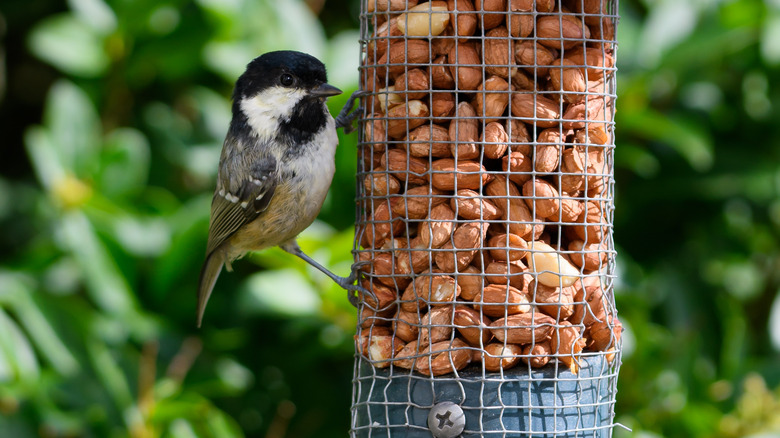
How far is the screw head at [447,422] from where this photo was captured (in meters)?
1.64

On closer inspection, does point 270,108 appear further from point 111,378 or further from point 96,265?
point 111,378

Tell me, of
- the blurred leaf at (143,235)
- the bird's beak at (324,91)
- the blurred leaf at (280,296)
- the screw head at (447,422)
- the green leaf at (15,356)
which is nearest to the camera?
the screw head at (447,422)

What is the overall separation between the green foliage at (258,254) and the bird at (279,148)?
0.73ft

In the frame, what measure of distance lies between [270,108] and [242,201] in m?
0.32

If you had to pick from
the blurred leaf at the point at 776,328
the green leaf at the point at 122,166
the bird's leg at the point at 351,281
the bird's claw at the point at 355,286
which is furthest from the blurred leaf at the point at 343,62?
the blurred leaf at the point at 776,328

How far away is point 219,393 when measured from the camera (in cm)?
276

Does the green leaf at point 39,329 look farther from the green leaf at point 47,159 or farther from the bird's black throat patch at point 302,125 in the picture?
the bird's black throat patch at point 302,125

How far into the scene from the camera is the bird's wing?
→ 2350mm

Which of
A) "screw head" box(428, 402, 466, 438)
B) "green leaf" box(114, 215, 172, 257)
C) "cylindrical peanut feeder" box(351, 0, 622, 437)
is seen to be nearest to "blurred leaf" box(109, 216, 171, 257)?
"green leaf" box(114, 215, 172, 257)

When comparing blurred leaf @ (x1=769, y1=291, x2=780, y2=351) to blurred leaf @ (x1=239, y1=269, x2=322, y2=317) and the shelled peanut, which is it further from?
blurred leaf @ (x1=239, y1=269, x2=322, y2=317)

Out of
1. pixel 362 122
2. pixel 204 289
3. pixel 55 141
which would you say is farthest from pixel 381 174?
pixel 55 141

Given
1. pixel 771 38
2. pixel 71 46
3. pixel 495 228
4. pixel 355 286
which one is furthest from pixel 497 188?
pixel 71 46

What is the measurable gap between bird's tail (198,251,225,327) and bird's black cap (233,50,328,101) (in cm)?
61

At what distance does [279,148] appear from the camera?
7.59 ft
